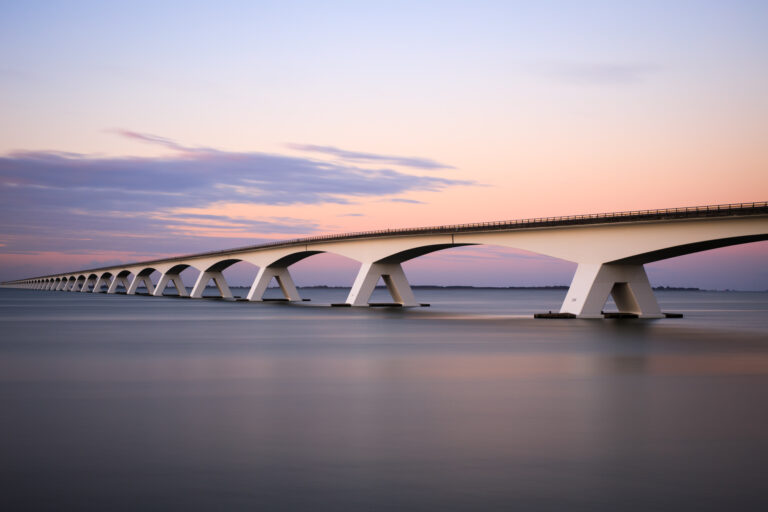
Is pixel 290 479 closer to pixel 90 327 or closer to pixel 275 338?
pixel 275 338

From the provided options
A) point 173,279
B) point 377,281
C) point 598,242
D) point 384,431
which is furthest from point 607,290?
point 173,279

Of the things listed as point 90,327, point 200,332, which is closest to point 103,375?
point 200,332

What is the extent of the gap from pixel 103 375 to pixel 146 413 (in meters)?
7.07

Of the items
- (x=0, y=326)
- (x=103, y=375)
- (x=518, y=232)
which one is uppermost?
(x=518, y=232)

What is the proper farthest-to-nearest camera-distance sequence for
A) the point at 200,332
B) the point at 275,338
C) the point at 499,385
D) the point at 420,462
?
the point at 200,332
the point at 275,338
the point at 499,385
the point at 420,462

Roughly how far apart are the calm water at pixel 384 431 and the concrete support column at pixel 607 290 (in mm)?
21491

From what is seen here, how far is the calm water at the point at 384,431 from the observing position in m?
8.50

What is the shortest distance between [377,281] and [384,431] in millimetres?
63535

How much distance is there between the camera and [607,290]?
160 ft

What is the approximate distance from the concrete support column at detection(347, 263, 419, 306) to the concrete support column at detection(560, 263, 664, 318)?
2634cm

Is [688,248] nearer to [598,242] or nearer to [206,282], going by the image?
[598,242]

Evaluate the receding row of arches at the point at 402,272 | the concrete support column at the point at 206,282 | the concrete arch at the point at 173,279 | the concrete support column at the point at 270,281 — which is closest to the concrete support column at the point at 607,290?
the receding row of arches at the point at 402,272

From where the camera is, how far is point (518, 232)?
5450 cm

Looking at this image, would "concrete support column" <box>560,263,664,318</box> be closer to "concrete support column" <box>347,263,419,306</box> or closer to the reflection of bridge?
the reflection of bridge
